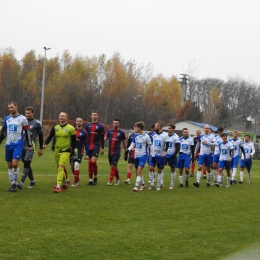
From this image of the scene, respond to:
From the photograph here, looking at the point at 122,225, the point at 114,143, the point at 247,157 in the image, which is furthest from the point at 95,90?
the point at 122,225

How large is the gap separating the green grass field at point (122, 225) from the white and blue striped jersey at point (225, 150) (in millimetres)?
4575

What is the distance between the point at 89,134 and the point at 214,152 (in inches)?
204

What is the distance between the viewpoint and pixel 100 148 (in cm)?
1633

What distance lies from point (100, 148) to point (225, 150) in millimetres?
5460

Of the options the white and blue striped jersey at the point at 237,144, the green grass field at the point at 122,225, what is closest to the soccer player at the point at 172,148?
the green grass field at the point at 122,225

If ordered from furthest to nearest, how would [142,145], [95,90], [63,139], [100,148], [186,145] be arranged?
[95,90] → [186,145] → [100,148] → [142,145] → [63,139]

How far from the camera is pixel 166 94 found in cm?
9169

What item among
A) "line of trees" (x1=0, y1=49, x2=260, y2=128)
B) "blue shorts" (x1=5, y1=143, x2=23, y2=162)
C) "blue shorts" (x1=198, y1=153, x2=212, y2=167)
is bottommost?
"blue shorts" (x1=198, y1=153, x2=212, y2=167)

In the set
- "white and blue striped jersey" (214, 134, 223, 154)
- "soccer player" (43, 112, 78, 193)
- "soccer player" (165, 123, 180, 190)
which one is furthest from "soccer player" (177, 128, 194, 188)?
"soccer player" (43, 112, 78, 193)

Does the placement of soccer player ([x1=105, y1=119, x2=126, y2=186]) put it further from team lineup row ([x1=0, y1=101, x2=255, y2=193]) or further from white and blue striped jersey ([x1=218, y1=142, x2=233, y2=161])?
white and blue striped jersey ([x1=218, y1=142, x2=233, y2=161])

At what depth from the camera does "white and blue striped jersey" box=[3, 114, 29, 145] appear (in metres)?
13.4

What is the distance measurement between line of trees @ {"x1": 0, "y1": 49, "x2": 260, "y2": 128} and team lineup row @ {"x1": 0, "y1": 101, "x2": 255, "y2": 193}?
2037 inches

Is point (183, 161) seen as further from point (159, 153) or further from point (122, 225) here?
point (122, 225)

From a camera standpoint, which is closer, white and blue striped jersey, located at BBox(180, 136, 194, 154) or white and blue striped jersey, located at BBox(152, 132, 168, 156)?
white and blue striped jersey, located at BBox(152, 132, 168, 156)
